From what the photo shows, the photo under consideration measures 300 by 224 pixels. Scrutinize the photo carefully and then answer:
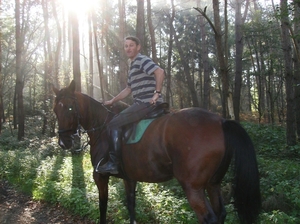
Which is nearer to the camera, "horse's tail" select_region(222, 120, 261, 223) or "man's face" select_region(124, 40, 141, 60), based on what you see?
"horse's tail" select_region(222, 120, 261, 223)

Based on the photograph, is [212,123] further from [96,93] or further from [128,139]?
Result: [96,93]

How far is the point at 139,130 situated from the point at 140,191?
3198 mm

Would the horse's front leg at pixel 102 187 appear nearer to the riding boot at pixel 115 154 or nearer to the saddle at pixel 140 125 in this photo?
the riding boot at pixel 115 154

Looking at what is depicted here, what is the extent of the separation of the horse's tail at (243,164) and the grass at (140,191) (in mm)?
894

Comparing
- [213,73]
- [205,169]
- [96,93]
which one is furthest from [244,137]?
[96,93]

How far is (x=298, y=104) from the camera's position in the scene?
14.3m

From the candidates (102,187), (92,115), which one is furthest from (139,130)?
(102,187)

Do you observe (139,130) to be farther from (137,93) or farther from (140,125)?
(137,93)

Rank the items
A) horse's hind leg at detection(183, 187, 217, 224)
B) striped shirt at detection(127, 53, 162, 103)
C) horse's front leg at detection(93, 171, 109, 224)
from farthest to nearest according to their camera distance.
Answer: horse's front leg at detection(93, 171, 109, 224) < striped shirt at detection(127, 53, 162, 103) < horse's hind leg at detection(183, 187, 217, 224)

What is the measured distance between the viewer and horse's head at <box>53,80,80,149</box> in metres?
4.81

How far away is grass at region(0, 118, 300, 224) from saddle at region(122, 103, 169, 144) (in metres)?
1.87

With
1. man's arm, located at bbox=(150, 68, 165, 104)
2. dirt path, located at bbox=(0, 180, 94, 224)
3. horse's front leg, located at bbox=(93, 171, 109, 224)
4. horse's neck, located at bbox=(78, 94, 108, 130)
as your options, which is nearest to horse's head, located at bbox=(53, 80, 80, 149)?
horse's neck, located at bbox=(78, 94, 108, 130)

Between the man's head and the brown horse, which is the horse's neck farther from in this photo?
the man's head

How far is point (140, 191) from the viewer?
704cm
